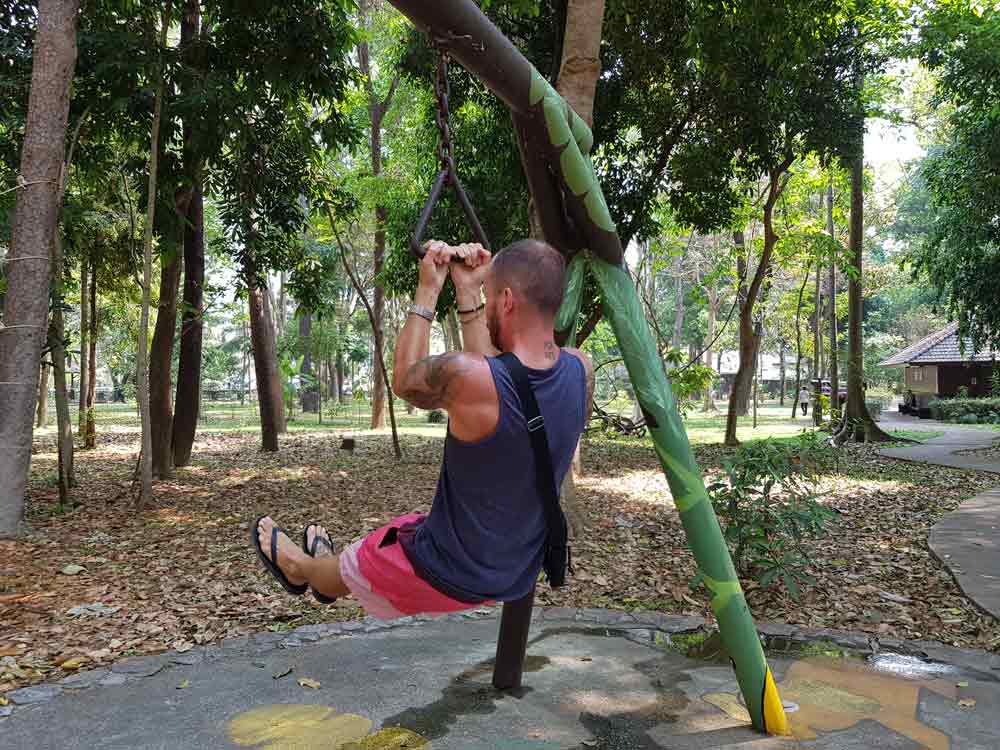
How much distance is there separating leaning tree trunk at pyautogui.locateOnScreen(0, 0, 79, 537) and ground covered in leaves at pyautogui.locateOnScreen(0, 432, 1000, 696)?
0.78 metres

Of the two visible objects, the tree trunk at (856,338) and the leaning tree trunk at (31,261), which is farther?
the tree trunk at (856,338)

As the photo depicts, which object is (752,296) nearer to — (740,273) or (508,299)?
(740,273)

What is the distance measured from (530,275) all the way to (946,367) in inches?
1368

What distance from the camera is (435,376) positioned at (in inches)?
90.5

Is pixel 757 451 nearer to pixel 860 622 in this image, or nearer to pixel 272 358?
pixel 860 622

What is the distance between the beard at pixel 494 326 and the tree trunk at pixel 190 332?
29.3 feet

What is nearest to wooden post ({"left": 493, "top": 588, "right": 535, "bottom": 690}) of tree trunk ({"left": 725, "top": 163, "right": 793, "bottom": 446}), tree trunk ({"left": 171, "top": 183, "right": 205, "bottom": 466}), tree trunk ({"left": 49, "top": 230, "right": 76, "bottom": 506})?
tree trunk ({"left": 49, "top": 230, "right": 76, "bottom": 506})

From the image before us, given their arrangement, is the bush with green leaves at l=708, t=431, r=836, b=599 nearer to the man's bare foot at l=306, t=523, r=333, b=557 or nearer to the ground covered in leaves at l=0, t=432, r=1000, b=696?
the ground covered in leaves at l=0, t=432, r=1000, b=696

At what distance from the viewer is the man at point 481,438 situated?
2.35 m

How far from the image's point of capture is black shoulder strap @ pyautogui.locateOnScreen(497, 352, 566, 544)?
240 cm

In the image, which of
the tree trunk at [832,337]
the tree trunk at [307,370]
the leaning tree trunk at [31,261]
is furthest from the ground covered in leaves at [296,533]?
the tree trunk at [307,370]

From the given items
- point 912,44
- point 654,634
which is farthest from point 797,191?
point 654,634

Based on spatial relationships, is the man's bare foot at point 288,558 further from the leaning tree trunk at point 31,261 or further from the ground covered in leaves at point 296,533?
the leaning tree trunk at point 31,261

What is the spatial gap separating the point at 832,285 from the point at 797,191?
10.0 ft
